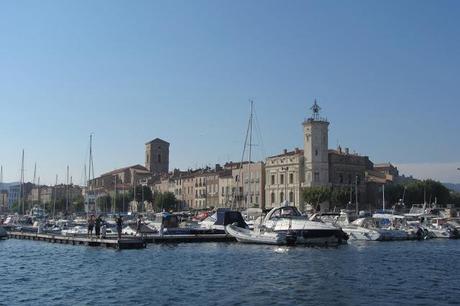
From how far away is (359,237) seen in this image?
71312 millimetres

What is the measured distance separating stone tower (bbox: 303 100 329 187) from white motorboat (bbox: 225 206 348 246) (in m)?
68.3

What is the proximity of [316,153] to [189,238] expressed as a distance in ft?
236

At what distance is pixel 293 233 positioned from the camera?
5825 centimetres

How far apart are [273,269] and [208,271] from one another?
13.1 ft

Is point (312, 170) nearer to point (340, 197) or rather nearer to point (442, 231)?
point (340, 197)

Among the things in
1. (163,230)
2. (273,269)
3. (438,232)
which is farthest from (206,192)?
(273,269)

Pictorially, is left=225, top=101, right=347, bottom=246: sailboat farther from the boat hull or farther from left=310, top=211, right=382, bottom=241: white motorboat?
left=310, top=211, right=382, bottom=241: white motorboat

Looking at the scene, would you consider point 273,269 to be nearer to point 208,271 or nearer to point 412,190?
point 208,271

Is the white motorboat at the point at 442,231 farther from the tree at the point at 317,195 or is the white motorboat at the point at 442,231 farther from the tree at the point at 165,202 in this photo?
the tree at the point at 165,202

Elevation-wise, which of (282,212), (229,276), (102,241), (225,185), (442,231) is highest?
(225,185)

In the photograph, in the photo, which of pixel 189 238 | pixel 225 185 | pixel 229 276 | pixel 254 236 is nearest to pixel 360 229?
pixel 254 236

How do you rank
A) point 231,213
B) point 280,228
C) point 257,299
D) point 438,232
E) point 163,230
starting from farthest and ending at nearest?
point 438,232 → point 231,213 → point 163,230 → point 280,228 → point 257,299

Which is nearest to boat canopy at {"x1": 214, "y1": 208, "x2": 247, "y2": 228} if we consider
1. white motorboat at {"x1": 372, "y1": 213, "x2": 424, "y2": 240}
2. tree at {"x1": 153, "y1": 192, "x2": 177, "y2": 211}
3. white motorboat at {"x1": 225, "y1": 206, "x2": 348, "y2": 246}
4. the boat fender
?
white motorboat at {"x1": 225, "y1": 206, "x2": 348, "y2": 246}

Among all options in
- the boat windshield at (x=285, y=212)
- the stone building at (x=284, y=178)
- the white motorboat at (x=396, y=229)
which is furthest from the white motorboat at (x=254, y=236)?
the stone building at (x=284, y=178)
